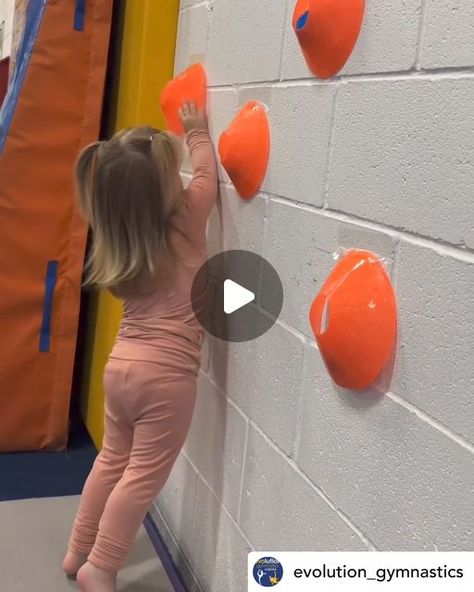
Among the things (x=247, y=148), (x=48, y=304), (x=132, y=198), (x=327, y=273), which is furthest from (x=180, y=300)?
(x=48, y=304)

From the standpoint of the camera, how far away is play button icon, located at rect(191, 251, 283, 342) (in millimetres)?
1177

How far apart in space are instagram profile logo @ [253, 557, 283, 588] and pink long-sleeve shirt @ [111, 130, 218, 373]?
46 cm

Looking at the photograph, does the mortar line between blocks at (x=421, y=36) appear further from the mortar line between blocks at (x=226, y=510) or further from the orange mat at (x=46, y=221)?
the orange mat at (x=46, y=221)

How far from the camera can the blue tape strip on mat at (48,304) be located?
1.89 meters

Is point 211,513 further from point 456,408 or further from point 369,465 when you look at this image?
point 456,408

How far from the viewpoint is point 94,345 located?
2.03 m

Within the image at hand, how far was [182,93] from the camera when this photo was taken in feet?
4.98

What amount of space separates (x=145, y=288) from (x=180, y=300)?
0.23 feet

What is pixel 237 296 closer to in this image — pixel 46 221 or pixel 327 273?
pixel 327 273

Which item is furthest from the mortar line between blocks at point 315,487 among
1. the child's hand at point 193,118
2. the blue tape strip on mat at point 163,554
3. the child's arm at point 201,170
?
the child's hand at point 193,118

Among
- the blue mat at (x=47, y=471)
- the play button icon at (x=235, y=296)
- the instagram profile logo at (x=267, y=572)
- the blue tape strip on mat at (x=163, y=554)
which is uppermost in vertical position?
the play button icon at (x=235, y=296)

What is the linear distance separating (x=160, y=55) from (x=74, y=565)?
1150 millimetres

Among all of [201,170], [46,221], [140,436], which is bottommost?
[140,436]

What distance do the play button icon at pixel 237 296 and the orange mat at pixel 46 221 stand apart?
0.62m
